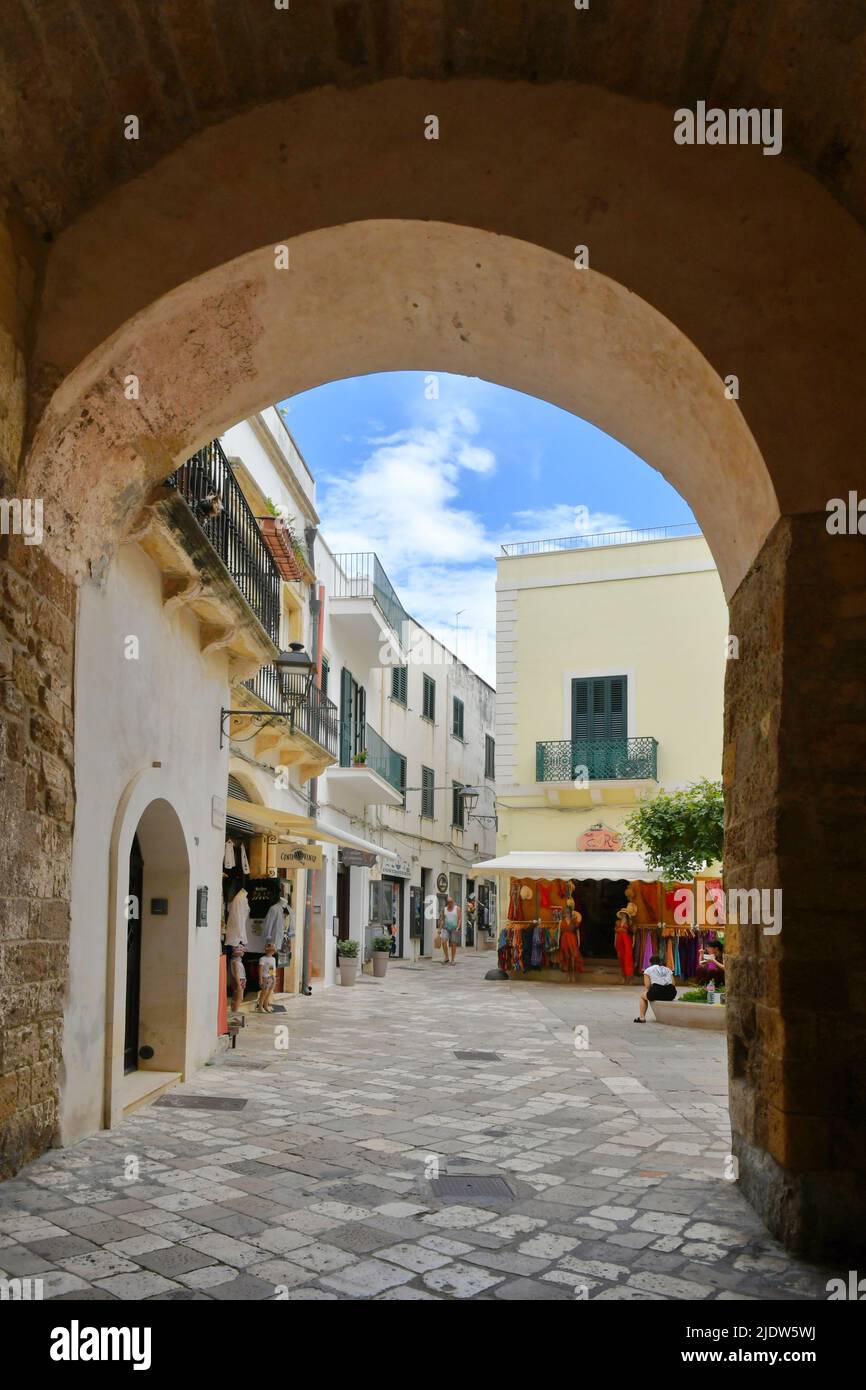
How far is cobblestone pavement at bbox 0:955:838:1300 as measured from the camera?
12.5 feet

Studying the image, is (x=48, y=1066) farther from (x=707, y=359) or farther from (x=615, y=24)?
(x=615, y=24)

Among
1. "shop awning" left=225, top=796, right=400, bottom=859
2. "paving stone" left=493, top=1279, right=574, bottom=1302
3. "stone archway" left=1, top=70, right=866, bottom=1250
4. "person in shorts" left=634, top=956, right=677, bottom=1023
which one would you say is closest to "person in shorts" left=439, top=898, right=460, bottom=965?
"shop awning" left=225, top=796, right=400, bottom=859

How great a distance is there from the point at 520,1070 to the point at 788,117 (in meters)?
7.29

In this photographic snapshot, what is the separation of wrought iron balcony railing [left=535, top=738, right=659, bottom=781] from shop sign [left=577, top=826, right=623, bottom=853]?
3.60ft

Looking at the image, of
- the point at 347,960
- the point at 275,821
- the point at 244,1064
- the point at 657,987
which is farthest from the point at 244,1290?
the point at 347,960

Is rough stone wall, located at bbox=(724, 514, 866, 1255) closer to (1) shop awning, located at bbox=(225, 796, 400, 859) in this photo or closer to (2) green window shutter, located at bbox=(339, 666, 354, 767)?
(1) shop awning, located at bbox=(225, 796, 400, 859)

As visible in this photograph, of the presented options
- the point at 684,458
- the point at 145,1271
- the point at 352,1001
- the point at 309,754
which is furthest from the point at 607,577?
the point at 145,1271

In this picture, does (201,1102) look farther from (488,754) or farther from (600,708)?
(488,754)

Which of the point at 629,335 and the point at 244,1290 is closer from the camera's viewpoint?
the point at 244,1290

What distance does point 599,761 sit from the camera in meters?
22.9

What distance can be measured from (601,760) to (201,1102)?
16.4 meters

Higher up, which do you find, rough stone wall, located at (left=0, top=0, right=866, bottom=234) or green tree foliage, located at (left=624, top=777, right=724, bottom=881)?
rough stone wall, located at (left=0, top=0, right=866, bottom=234)

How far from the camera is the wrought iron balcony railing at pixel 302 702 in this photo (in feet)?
48.8

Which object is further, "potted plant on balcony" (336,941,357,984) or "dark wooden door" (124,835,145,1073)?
"potted plant on balcony" (336,941,357,984)
